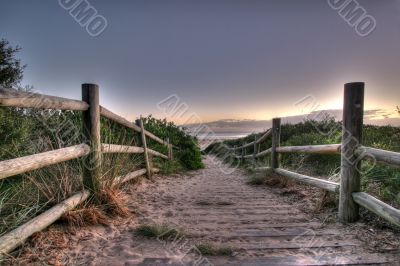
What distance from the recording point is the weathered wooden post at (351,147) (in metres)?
3.22

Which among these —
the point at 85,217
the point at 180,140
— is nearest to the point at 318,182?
the point at 85,217

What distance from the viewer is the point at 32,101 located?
2338mm

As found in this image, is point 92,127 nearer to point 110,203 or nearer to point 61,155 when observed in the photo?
point 61,155

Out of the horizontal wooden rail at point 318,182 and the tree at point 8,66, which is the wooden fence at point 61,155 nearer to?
the horizontal wooden rail at point 318,182

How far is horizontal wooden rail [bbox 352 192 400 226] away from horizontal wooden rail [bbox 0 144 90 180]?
289 cm

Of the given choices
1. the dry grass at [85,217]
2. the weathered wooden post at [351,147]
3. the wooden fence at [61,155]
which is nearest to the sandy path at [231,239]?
the dry grass at [85,217]

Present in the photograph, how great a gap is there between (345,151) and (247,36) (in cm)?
535

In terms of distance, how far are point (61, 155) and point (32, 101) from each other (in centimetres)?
60

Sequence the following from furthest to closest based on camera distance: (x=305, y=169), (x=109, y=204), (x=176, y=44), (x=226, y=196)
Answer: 1. (x=176, y=44)
2. (x=305, y=169)
3. (x=226, y=196)
4. (x=109, y=204)

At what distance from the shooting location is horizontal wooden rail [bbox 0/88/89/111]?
207 cm

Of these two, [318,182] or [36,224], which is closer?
[36,224]

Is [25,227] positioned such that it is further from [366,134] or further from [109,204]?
[366,134]

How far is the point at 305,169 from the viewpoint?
6281mm

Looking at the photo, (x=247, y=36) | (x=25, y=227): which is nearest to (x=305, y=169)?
(x=247, y=36)
